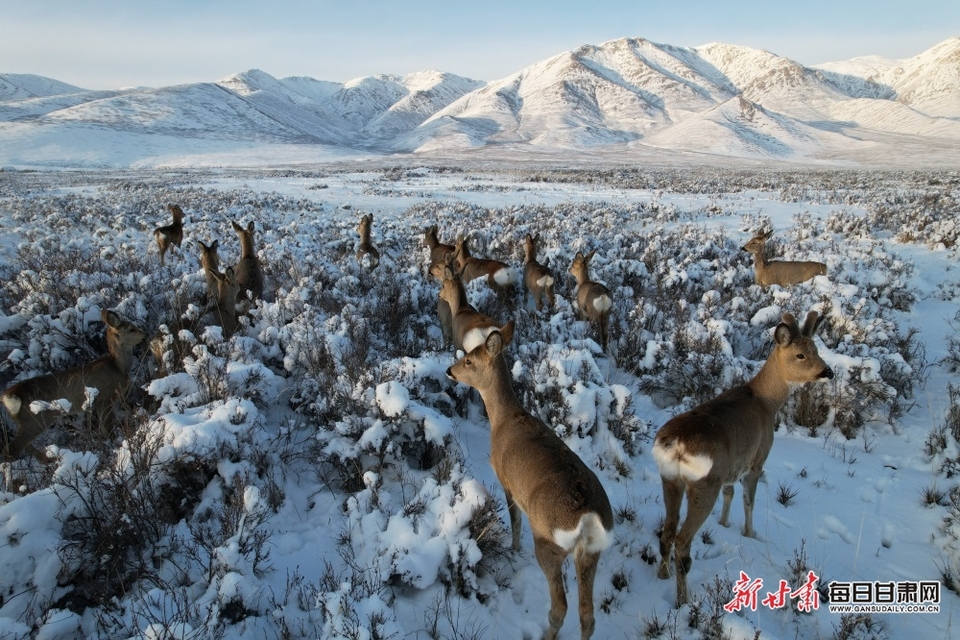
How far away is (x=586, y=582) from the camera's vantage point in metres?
3.18

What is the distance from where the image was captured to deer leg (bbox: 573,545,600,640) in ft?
10.3

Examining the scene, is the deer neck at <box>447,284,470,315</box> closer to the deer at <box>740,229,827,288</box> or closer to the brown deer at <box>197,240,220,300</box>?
the brown deer at <box>197,240,220,300</box>

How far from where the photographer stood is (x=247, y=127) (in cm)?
13462

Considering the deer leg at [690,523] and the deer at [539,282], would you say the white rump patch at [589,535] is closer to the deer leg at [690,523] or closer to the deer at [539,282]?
the deer leg at [690,523]

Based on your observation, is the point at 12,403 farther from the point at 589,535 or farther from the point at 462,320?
the point at 589,535

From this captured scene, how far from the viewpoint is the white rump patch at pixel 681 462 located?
3.59 meters

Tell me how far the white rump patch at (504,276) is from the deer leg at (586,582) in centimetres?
697

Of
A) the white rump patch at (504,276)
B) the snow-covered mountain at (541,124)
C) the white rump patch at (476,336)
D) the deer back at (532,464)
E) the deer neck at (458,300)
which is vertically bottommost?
the deer back at (532,464)

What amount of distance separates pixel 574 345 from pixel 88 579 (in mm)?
5537

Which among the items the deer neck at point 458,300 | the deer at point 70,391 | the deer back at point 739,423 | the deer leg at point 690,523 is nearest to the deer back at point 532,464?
the deer back at point 739,423

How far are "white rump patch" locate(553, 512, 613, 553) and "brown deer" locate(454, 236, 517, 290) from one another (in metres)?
6.98

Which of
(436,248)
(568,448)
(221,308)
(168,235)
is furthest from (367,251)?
(568,448)

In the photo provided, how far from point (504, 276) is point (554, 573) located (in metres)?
6.92

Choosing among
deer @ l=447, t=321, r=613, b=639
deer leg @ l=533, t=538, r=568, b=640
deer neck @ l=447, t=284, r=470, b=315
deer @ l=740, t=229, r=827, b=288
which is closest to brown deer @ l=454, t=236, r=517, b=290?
deer neck @ l=447, t=284, r=470, b=315
